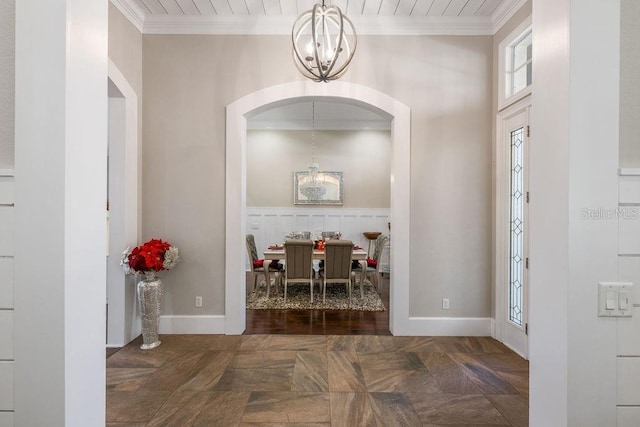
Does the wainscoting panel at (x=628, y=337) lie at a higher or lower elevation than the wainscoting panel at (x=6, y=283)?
lower

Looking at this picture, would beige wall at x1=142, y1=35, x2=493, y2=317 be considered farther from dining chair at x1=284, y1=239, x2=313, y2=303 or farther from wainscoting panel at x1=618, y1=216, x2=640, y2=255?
wainscoting panel at x1=618, y1=216, x2=640, y2=255

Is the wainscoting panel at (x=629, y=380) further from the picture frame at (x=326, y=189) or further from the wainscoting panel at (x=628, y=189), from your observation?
the picture frame at (x=326, y=189)

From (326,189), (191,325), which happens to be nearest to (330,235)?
(326,189)

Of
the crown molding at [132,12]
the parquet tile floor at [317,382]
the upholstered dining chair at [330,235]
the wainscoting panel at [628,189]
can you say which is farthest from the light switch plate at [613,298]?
the upholstered dining chair at [330,235]

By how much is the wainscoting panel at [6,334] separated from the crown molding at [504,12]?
163 inches

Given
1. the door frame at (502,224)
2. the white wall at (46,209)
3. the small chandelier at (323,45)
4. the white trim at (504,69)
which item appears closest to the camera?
the white wall at (46,209)

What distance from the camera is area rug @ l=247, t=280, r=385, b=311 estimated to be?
14.6ft

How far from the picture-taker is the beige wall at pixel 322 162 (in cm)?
712

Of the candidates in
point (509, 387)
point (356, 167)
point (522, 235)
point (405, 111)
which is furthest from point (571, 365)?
point (356, 167)

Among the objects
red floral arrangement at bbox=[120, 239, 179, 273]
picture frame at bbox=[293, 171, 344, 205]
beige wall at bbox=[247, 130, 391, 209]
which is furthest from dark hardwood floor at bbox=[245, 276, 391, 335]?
beige wall at bbox=[247, 130, 391, 209]

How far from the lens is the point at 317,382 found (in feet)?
8.07

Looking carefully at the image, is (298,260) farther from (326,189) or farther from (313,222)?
(326,189)

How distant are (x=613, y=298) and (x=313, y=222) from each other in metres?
6.20

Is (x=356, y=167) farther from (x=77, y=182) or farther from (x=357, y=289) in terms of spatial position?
(x=77, y=182)
